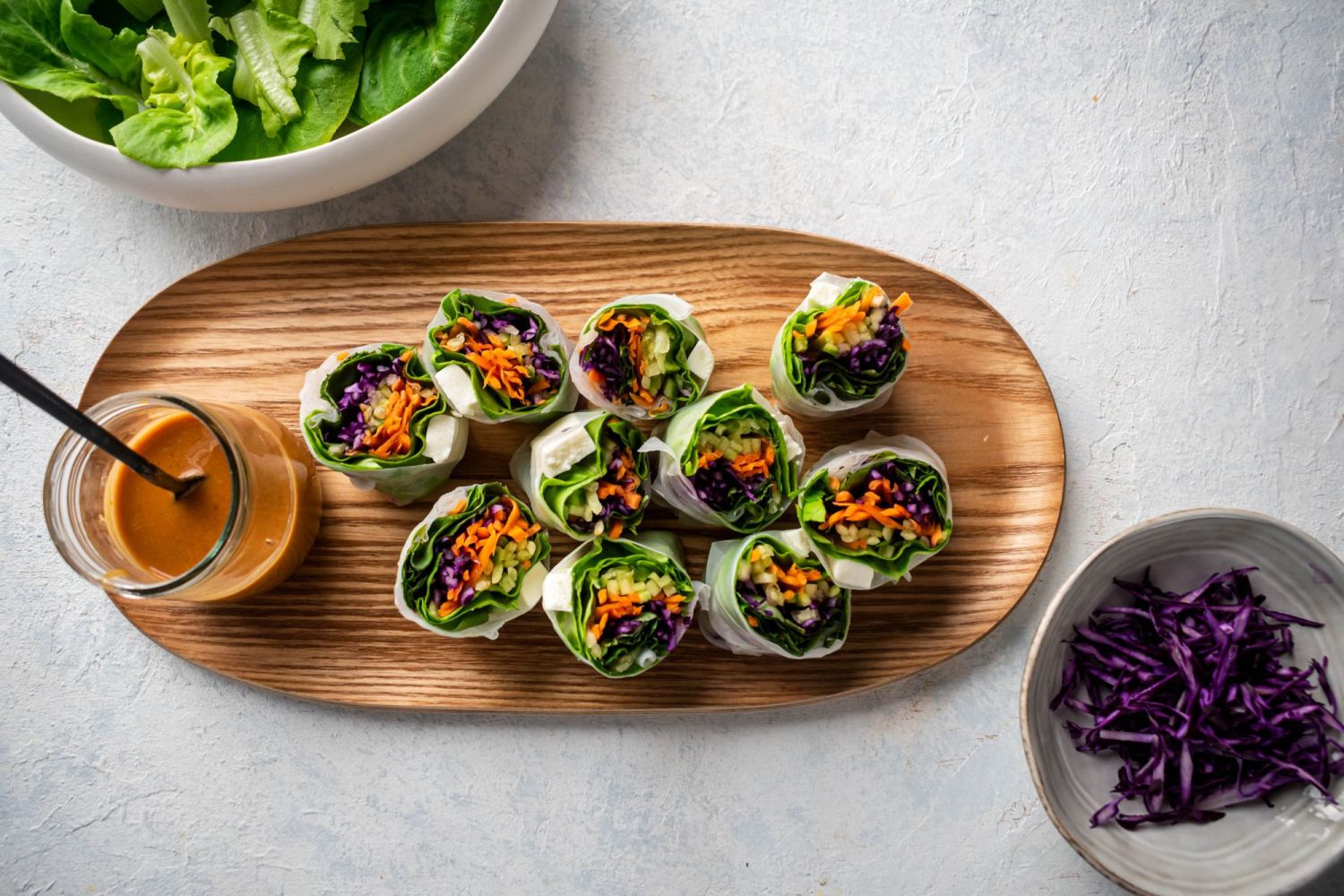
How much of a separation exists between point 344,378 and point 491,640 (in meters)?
0.57

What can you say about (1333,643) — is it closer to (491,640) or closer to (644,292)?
(644,292)

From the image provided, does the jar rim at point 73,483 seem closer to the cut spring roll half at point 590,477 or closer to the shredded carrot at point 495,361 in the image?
the shredded carrot at point 495,361

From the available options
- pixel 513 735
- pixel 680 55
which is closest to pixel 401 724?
pixel 513 735

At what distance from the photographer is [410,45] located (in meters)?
1.72

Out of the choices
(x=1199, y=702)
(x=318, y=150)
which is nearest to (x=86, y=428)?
(x=318, y=150)

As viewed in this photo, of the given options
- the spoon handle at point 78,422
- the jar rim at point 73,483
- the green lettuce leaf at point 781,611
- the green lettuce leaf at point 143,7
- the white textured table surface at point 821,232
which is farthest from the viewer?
the white textured table surface at point 821,232

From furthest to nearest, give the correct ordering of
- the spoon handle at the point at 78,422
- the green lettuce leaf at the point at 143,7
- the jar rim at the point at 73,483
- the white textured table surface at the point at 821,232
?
1. the white textured table surface at the point at 821,232
2. the green lettuce leaf at the point at 143,7
3. the jar rim at the point at 73,483
4. the spoon handle at the point at 78,422

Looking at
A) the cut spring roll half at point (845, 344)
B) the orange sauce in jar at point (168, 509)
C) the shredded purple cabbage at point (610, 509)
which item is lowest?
the orange sauce in jar at point (168, 509)

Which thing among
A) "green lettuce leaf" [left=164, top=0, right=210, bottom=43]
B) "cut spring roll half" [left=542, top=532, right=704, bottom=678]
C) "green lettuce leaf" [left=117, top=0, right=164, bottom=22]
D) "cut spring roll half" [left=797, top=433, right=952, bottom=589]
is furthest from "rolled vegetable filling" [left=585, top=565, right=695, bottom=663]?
"green lettuce leaf" [left=117, top=0, right=164, bottom=22]

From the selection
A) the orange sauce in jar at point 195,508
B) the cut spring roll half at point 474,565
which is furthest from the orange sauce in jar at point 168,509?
the cut spring roll half at point 474,565

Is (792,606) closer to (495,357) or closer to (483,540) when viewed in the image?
(483,540)

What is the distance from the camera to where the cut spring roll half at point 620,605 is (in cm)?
158

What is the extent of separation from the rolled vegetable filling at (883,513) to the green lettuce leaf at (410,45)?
1017mm

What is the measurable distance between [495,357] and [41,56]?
3.26 feet
